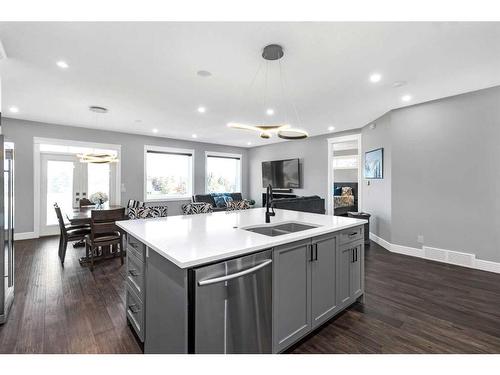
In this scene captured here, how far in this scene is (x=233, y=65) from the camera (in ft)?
8.91

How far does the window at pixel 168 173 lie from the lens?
23.3 feet

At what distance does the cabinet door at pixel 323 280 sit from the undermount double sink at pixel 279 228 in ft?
0.88

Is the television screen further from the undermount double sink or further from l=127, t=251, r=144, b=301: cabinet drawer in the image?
l=127, t=251, r=144, b=301: cabinet drawer

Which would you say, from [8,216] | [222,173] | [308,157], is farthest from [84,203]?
[308,157]

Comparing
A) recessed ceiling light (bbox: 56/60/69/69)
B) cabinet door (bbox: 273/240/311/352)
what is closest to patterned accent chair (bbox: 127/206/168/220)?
recessed ceiling light (bbox: 56/60/69/69)

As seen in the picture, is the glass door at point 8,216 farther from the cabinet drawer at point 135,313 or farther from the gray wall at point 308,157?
the gray wall at point 308,157

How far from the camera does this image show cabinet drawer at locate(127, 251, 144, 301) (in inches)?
68.7

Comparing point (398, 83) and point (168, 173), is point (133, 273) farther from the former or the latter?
point (168, 173)

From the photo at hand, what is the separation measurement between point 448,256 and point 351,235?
2635mm

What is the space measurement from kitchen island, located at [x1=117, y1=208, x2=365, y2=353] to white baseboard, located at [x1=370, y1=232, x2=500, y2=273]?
8.28 feet

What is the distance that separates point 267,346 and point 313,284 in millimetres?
596
